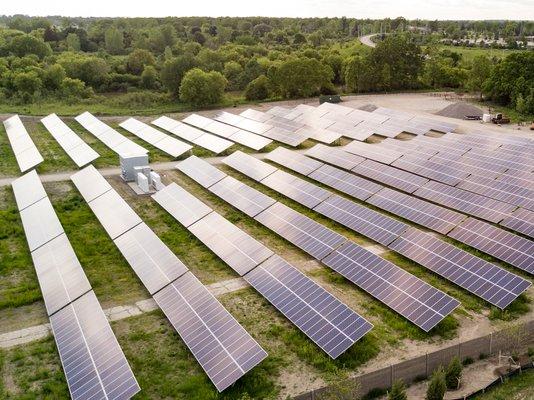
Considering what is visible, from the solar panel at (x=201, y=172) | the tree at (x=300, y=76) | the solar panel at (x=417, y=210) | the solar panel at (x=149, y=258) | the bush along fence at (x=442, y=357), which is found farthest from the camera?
the tree at (x=300, y=76)

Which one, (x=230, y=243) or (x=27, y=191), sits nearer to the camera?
(x=230, y=243)

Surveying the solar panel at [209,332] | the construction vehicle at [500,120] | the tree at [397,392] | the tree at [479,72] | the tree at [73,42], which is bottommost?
the construction vehicle at [500,120]

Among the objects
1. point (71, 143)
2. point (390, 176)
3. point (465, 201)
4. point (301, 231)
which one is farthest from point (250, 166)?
point (71, 143)

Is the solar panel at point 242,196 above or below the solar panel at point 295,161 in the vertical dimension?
above

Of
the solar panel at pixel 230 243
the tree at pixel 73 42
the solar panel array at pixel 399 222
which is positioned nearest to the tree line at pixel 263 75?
the tree at pixel 73 42

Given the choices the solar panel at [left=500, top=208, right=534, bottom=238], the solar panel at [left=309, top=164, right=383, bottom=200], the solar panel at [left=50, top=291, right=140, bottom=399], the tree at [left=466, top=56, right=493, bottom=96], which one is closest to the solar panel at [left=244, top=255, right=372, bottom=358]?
the solar panel at [left=50, top=291, right=140, bottom=399]

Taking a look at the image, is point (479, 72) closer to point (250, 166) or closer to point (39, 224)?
point (250, 166)

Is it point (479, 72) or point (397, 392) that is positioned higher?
point (397, 392)

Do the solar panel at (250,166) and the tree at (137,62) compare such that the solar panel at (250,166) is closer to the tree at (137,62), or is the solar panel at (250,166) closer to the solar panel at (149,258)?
the solar panel at (149,258)
